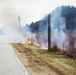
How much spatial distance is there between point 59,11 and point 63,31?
5.43m

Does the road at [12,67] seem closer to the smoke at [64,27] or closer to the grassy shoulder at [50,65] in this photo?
the grassy shoulder at [50,65]

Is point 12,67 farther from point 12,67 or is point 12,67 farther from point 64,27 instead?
point 64,27

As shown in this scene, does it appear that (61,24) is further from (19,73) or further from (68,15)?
(19,73)

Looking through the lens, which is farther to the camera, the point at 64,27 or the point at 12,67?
the point at 64,27

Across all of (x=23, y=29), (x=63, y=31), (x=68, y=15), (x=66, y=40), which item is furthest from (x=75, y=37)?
(x=23, y=29)

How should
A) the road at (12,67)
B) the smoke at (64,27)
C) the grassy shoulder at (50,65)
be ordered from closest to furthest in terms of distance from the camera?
1. the road at (12,67)
2. the grassy shoulder at (50,65)
3. the smoke at (64,27)

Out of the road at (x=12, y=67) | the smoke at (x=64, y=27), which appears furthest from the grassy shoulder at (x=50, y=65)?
the smoke at (x=64, y=27)

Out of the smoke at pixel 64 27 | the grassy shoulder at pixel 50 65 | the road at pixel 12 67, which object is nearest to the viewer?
the road at pixel 12 67

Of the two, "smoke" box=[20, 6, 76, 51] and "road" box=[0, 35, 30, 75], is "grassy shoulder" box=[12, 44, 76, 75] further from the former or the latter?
"smoke" box=[20, 6, 76, 51]

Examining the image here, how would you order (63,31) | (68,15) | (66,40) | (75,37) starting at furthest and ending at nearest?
(68,15)
(63,31)
(66,40)
(75,37)

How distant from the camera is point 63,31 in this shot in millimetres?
35469

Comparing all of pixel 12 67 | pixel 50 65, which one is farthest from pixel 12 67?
pixel 50 65

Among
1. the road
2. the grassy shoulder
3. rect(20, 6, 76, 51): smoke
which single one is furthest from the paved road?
rect(20, 6, 76, 51): smoke

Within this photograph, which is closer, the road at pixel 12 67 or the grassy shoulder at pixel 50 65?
the road at pixel 12 67
